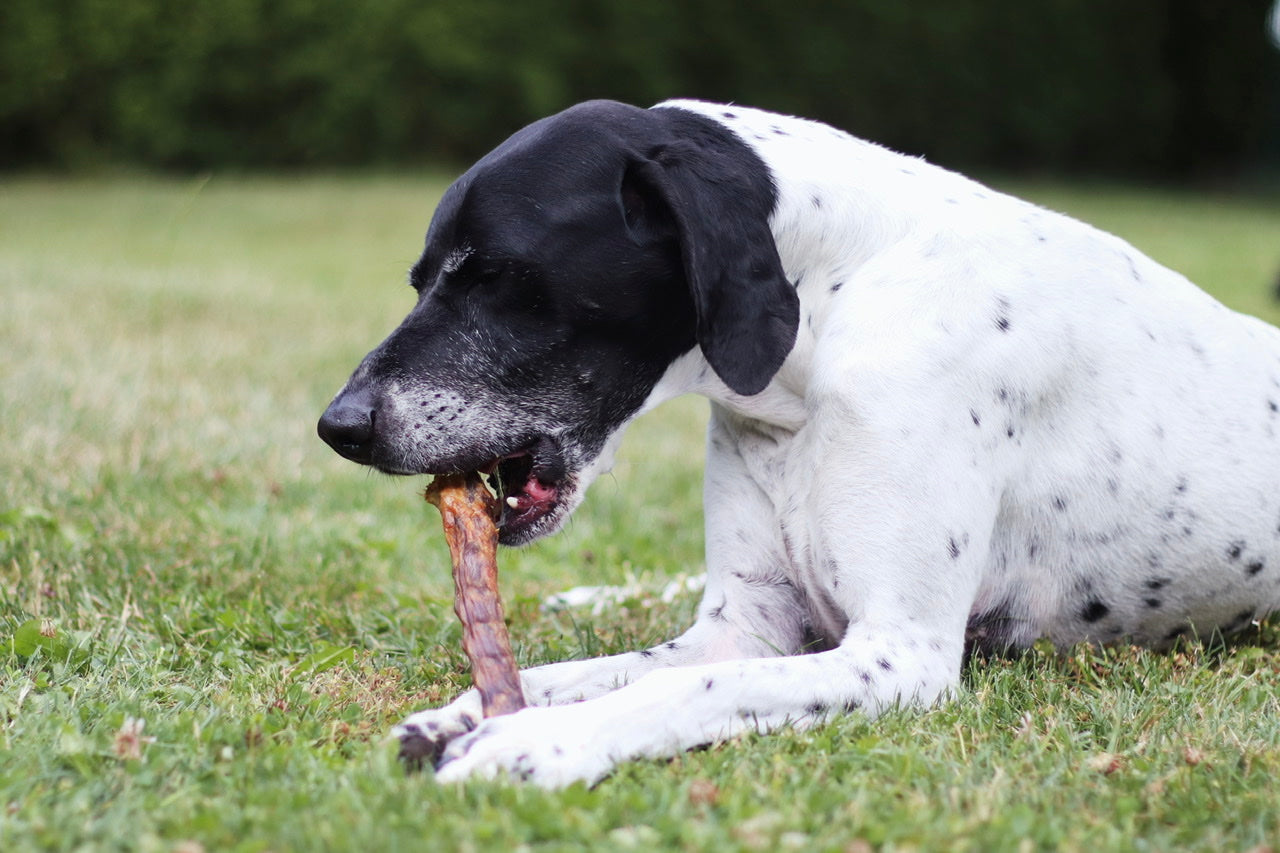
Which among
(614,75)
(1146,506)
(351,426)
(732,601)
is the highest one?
(614,75)

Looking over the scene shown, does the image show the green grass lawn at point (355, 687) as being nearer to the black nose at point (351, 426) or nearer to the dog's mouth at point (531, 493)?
the dog's mouth at point (531, 493)

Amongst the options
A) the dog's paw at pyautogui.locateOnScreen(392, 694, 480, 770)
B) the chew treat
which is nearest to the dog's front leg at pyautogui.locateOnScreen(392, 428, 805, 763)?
the chew treat

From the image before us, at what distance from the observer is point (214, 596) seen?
141 inches

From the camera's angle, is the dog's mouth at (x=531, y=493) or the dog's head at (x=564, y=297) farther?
the dog's mouth at (x=531, y=493)

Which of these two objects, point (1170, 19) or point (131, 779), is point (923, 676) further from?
point (1170, 19)

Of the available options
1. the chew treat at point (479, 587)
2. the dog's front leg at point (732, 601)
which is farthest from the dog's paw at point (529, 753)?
the dog's front leg at point (732, 601)

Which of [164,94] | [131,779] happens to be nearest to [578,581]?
[131,779]

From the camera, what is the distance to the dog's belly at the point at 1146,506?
9.78 feet

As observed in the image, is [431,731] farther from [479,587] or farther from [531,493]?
[531,493]

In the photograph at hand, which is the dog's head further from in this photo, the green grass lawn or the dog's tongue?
the green grass lawn

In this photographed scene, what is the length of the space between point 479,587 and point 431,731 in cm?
40

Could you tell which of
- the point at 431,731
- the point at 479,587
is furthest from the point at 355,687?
the point at 431,731

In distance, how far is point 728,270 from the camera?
2.86m

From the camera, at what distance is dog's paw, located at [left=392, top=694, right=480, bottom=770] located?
239cm
